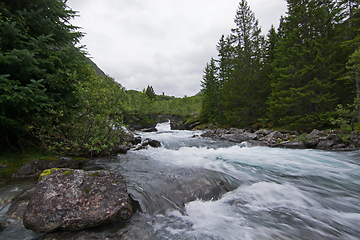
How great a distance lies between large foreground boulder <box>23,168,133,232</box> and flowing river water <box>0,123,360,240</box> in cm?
19

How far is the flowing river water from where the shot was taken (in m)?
3.04

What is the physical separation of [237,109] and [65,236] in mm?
22699

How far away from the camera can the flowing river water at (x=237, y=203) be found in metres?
3.04

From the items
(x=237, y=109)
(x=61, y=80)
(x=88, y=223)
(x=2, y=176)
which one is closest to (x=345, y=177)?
(x=88, y=223)

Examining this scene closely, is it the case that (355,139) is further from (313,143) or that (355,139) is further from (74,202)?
(74,202)

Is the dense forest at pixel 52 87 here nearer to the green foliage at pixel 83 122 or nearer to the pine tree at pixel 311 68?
the green foliage at pixel 83 122

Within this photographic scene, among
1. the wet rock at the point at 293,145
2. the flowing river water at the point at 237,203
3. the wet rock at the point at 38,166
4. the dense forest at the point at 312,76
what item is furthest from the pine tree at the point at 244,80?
the wet rock at the point at 38,166

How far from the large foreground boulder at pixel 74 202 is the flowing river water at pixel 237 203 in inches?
7.4

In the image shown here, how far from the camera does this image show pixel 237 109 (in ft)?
74.0

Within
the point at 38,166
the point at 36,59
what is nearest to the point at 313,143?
the point at 38,166

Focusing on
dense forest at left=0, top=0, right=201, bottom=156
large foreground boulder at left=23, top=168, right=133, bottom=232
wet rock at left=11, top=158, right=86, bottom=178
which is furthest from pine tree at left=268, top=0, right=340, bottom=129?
wet rock at left=11, top=158, right=86, bottom=178

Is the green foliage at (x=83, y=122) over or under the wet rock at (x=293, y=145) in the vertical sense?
over

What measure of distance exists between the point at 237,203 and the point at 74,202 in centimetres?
383

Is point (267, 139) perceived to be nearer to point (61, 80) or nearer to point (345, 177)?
point (345, 177)
